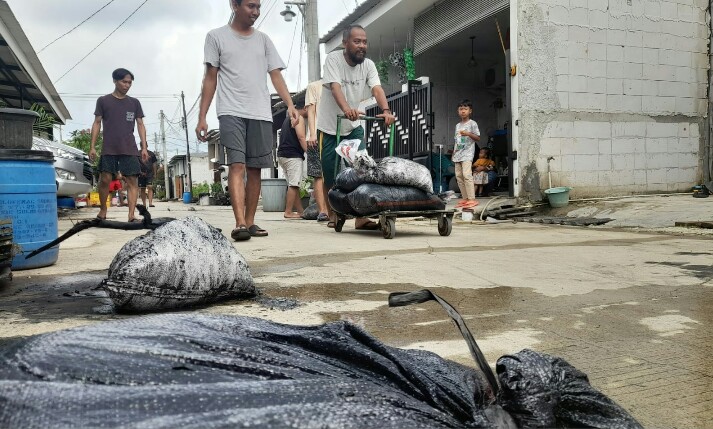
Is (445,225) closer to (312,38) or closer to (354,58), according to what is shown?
(354,58)

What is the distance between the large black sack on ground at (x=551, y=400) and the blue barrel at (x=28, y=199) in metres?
2.90

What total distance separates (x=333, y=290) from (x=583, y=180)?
5.95 m

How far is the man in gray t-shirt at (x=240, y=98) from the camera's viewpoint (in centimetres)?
437

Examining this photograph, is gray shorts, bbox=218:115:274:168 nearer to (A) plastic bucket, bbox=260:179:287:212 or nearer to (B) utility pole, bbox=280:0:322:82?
(A) plastic bucket, bbox=260:179:287:212

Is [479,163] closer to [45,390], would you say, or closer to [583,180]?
[583,180]

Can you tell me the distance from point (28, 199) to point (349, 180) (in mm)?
2460

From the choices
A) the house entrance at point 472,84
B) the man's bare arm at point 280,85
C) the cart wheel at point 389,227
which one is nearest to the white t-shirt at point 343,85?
the man's bare arm at point 280,85

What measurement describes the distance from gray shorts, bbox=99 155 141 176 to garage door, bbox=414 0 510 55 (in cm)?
531

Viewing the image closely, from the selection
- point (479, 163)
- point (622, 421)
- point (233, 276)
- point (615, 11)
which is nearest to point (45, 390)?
point (622, 421)

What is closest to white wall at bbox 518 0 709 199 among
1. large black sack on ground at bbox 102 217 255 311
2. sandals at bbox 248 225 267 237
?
sandals at bbox 248 225 267 237

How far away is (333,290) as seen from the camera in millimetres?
2441

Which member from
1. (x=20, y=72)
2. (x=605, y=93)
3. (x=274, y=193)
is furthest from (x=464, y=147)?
(x=20, y=72)

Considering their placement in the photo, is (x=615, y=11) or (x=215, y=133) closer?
(x=615, y=11)

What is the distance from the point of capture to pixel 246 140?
14.8 ft
